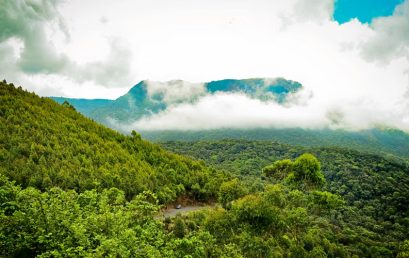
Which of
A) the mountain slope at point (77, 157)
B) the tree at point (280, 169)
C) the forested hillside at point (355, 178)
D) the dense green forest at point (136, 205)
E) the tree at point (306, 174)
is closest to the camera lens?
the dense green forest at point (136, 205)

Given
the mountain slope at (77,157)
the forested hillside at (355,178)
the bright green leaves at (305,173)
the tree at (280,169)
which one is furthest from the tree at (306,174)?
the mountain slope at (77,157)

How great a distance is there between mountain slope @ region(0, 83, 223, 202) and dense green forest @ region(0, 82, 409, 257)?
0.53 ft

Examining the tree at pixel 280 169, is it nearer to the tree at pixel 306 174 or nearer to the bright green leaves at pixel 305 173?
the bright green leaves at pixel 305 173

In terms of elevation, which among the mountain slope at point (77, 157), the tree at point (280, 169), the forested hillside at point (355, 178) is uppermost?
the mountain slope at point (77, 157)

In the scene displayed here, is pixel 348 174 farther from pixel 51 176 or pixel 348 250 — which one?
pixel 51 176

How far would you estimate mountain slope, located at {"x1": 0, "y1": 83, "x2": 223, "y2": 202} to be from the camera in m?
33.2

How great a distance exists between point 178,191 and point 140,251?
107ft

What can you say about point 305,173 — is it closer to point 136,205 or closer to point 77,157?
point 77,157

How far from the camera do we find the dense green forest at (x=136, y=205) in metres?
11.2

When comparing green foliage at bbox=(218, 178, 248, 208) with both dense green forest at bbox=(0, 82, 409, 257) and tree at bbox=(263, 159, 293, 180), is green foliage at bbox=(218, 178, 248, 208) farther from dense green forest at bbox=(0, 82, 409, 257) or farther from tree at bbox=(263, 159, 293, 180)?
tree at bbox=(263, 159, 293, 180)

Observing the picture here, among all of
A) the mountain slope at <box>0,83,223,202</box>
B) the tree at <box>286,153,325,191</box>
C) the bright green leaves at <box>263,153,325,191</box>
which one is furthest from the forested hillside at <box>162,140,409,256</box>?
the mountain slope at <box>0,83,223,202</box>

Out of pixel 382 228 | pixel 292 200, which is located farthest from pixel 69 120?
pixel 382 228

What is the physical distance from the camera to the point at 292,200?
47.0 meters

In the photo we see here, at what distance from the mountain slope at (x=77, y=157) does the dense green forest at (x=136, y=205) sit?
0.53 feet
